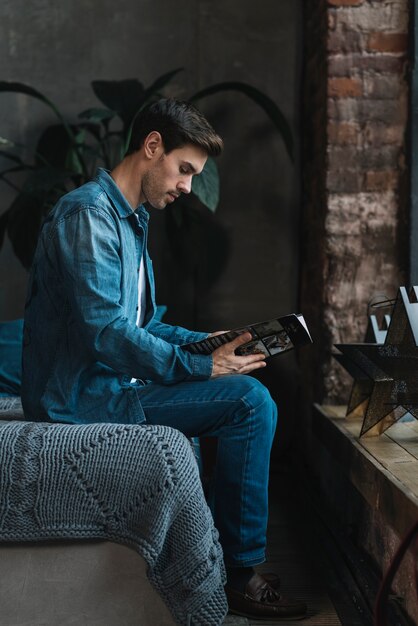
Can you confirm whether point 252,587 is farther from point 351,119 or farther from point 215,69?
point 215,69

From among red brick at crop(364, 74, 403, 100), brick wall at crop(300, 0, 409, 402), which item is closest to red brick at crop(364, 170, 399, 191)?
brick wall at crop(300, 0, 409, 402)

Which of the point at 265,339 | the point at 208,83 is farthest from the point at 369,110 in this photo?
the point at 265,339

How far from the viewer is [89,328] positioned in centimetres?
204

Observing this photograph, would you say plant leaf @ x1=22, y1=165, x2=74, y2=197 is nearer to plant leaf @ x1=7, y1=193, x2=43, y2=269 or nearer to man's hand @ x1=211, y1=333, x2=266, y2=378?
→ plant leaf @ x1=7, y1=193, x2=43, y2=269

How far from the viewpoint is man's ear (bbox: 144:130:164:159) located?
2.26 m

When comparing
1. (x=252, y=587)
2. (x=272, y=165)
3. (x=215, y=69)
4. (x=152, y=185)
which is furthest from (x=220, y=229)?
(x=252, y=587)

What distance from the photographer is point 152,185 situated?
228 centimetres

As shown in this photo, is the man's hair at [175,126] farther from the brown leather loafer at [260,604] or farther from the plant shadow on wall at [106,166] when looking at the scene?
the brown leather loafer at [260,604]

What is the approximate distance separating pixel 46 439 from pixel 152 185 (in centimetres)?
73

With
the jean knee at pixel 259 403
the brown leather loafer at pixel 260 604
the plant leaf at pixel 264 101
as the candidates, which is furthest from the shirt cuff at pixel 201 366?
the plant leaf at pixel 264 101

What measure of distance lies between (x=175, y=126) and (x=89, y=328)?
1.92ft

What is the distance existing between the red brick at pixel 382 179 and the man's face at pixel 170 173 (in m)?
1.08

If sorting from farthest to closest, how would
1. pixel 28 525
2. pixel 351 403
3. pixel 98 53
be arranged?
pixel 98 53 < pixel 351 403 < pixel 28 525

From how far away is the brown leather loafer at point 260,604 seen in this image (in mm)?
2193
